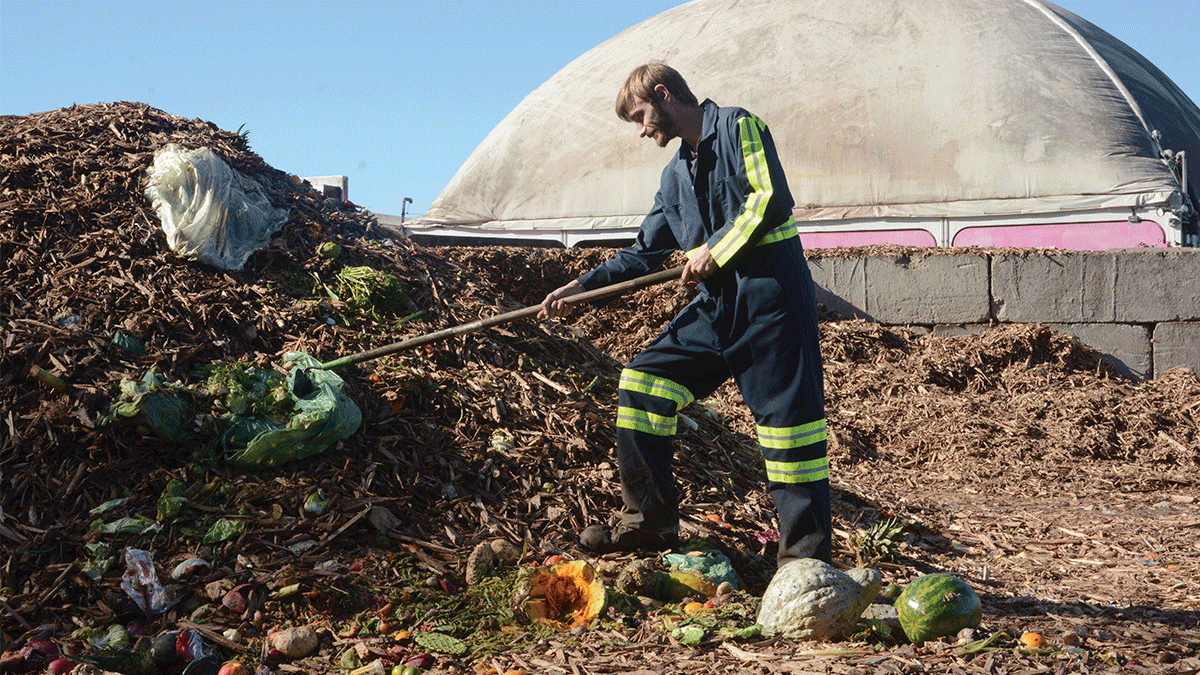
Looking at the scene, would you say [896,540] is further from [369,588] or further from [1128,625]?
[369,588]

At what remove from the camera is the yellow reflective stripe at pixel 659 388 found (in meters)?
3.50

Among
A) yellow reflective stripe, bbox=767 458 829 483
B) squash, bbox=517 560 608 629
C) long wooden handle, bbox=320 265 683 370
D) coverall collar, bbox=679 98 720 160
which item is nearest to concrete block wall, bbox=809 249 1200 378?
long wooden handle, bbox=320 265 683 370

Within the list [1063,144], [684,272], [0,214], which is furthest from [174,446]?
[1063,144]

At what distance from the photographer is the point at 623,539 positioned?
3455 millimetres

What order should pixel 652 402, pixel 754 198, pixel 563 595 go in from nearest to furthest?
pixel 563 595 → pixel 754 198 → pixel 652 402

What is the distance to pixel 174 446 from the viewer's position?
140 inches

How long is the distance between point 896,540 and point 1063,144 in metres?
13.9

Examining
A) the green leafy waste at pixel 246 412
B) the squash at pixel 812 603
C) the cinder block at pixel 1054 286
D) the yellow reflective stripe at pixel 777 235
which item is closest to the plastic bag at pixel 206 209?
the green leafy waste at pixel 246 412

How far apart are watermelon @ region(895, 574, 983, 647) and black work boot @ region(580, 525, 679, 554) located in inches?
43.0

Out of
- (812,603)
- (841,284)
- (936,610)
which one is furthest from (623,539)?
(841,284)

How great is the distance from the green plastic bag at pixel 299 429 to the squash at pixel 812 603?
1952mm

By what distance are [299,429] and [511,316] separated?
3.31 ft

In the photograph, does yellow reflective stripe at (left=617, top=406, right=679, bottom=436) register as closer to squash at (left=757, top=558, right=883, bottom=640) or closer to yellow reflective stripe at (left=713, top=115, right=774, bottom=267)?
yellow reflective stripe at (left=713, top=115, right=774, bottom=267)

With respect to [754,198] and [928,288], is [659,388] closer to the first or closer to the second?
[754,198]
